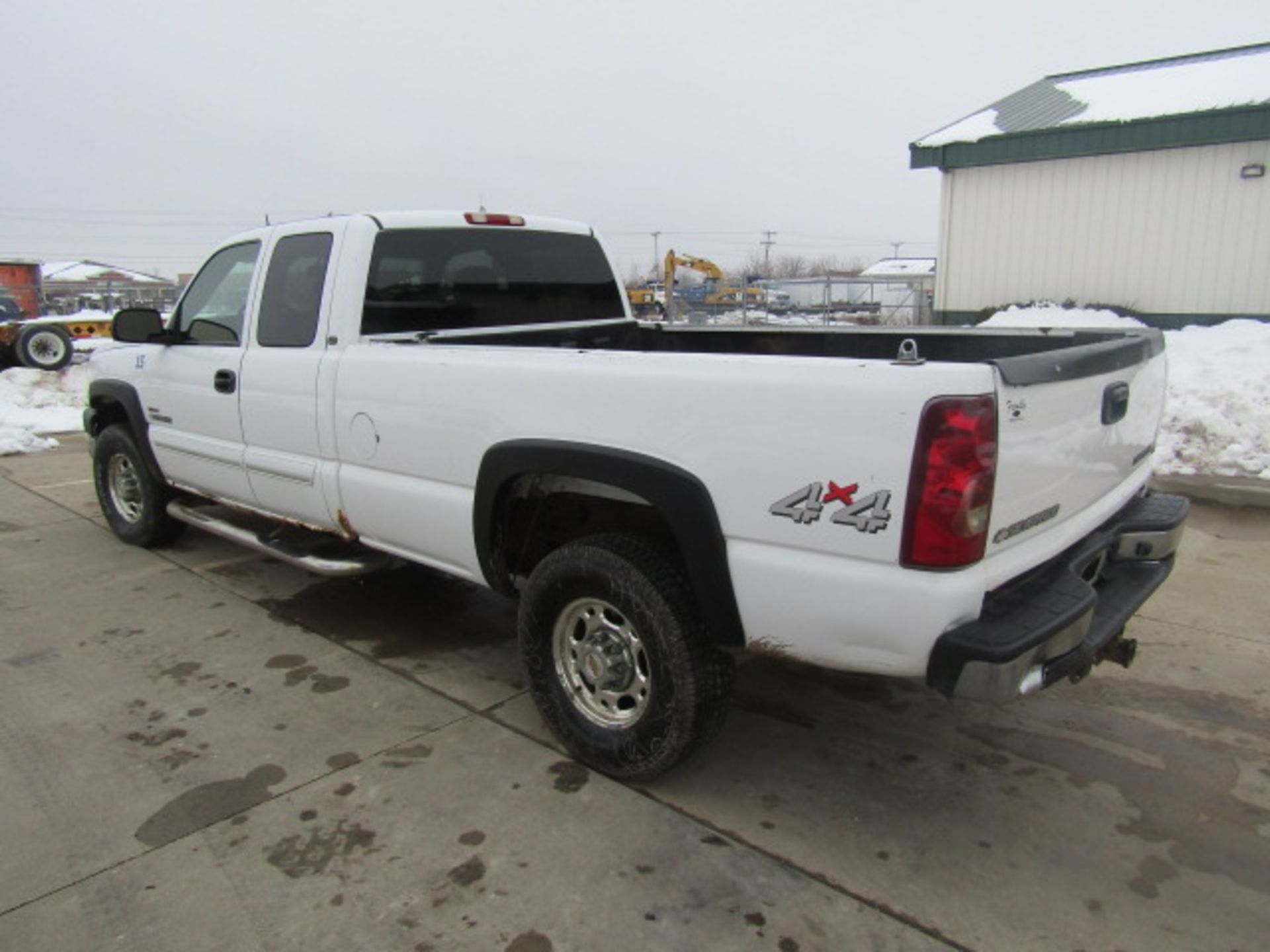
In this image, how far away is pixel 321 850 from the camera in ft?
9.08

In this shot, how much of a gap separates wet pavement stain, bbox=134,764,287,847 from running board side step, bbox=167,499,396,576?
1092 millimetres

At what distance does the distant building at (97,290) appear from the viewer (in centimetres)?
3475

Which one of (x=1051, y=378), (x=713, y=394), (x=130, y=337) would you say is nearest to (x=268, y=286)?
(x=130, y=337)

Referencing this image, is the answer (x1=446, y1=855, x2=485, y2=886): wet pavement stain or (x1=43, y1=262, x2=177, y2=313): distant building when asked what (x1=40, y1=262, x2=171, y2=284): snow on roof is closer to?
(x1=43, y1=262, x2=177, y2=313): distant building

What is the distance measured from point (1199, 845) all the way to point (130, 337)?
5.55 meters

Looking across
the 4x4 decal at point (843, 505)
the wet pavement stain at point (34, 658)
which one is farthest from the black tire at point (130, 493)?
the 4x4 decal at point (843, 505)

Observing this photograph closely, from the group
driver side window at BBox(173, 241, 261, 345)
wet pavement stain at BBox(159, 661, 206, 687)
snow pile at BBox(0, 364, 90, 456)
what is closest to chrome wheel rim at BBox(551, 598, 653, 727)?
wet pavement stain at BBox(159, 661, 206, 687)

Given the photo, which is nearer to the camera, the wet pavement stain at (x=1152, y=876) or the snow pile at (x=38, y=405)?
the wet pavement stain at (x=1152, y=876)

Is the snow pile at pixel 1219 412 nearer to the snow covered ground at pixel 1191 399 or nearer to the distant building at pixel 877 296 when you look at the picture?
the snow covered ground at pixel 1191 399

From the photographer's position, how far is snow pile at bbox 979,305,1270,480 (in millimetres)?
7375

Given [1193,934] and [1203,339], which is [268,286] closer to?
[1193,934]

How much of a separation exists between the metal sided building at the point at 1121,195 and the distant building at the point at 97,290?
11252 mm

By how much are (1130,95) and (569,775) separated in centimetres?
1408

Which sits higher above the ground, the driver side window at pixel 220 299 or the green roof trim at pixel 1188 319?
the driver side window at pixel 220 299
